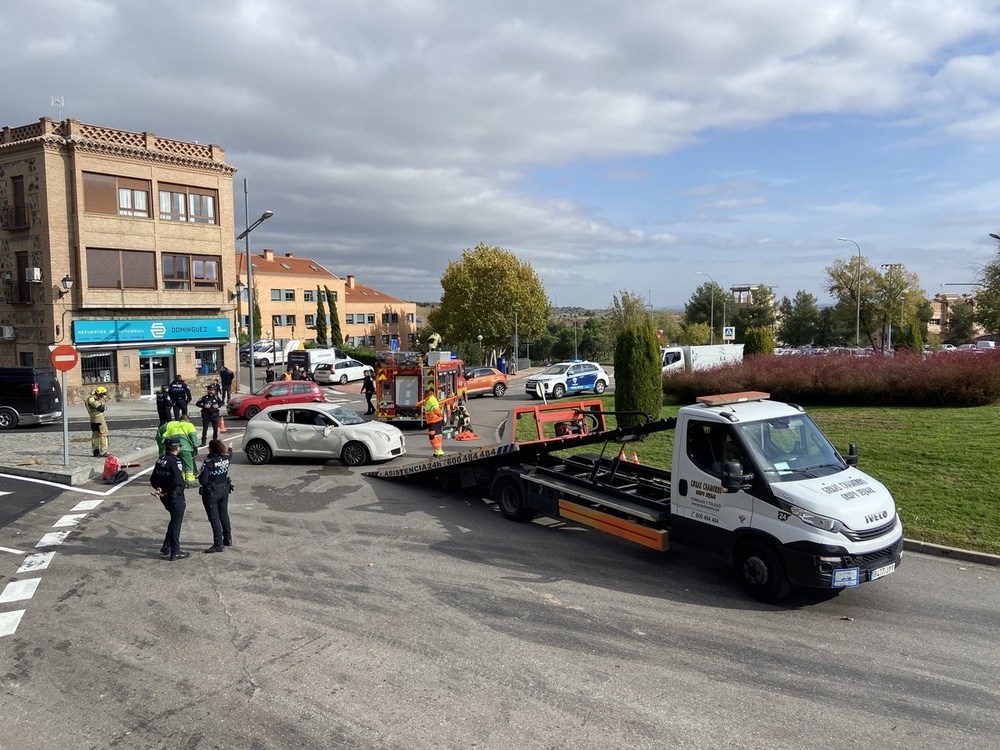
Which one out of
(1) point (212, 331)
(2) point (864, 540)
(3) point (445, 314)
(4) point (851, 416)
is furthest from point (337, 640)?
(3) point (445, 314)

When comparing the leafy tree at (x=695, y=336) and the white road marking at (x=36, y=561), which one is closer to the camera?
the white road marking at (x=36, y=561)

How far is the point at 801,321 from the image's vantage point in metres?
78.4

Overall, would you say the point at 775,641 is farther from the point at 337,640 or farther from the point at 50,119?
the point at 50,119

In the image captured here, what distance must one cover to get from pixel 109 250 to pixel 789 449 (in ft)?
97.9

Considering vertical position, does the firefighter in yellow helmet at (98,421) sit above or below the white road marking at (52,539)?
above

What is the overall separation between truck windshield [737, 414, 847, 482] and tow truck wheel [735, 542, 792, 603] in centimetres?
77

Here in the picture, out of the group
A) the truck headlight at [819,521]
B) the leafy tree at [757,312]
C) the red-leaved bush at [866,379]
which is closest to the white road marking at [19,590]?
the truck headlight at [819,521]

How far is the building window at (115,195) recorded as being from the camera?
28.9 metres

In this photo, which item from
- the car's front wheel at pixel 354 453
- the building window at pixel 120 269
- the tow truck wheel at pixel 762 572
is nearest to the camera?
the tow truck wheel at pixel 762 572

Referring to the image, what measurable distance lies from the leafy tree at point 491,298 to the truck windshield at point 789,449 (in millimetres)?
46618

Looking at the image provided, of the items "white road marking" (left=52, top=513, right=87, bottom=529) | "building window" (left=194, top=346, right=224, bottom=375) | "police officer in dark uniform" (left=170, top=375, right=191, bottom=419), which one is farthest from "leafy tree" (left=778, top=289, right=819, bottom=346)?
"white road marking" (left=52, top=513, right=87, bottom=529)

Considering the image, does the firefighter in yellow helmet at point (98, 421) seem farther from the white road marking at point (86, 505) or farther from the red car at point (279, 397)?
the red car at point (279, 397)

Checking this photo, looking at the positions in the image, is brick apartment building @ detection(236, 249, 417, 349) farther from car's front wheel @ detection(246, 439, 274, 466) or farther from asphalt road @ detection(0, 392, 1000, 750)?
asphalt road @ detection(0, 392, 1000, 750)

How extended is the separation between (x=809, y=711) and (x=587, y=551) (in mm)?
4057
